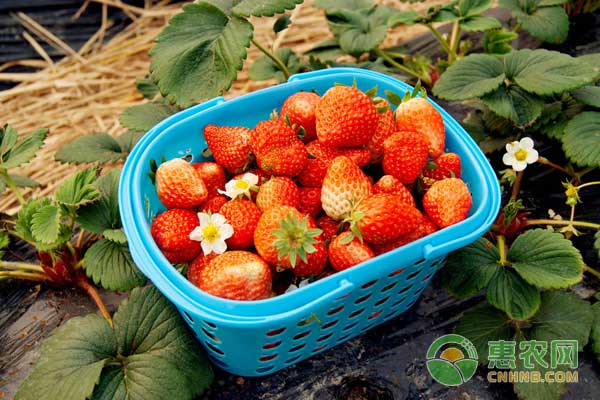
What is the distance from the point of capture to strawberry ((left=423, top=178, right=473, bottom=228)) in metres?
1.03

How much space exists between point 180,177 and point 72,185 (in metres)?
0.26

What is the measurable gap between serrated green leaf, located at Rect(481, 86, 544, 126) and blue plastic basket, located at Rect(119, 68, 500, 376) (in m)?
0.20

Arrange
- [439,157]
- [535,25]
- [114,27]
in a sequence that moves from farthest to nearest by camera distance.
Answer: [114,27]
[535,25]
[439,157]

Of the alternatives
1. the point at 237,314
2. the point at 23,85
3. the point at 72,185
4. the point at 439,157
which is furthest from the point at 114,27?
the point at 237,314

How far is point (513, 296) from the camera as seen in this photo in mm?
1111

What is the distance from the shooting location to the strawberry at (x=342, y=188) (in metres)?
1.01

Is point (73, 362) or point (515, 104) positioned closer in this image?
point (73, 362)

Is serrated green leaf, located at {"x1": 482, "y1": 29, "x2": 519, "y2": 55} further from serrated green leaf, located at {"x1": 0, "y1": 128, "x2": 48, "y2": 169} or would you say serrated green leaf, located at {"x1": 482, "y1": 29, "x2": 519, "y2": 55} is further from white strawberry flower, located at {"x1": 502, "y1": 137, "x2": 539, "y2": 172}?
serrated green leaf, located at {"x1": 0, "y1": 128, "x2": 48, "y2": 169}

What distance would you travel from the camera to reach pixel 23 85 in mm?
2156

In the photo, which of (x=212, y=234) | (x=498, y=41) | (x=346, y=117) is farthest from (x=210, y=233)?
(x=498, y=41)

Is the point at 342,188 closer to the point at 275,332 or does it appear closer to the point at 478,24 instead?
the point at 275,332

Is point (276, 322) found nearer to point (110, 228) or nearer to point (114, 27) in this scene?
point (110, 228)

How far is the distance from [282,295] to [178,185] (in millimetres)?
338

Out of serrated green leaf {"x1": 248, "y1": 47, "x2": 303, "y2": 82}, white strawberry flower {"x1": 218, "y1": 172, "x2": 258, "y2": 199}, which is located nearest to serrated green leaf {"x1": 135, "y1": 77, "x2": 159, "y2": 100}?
serrated green leaf {"x1": 248, "y1": 47, "x2": 303, "y2": 82}
